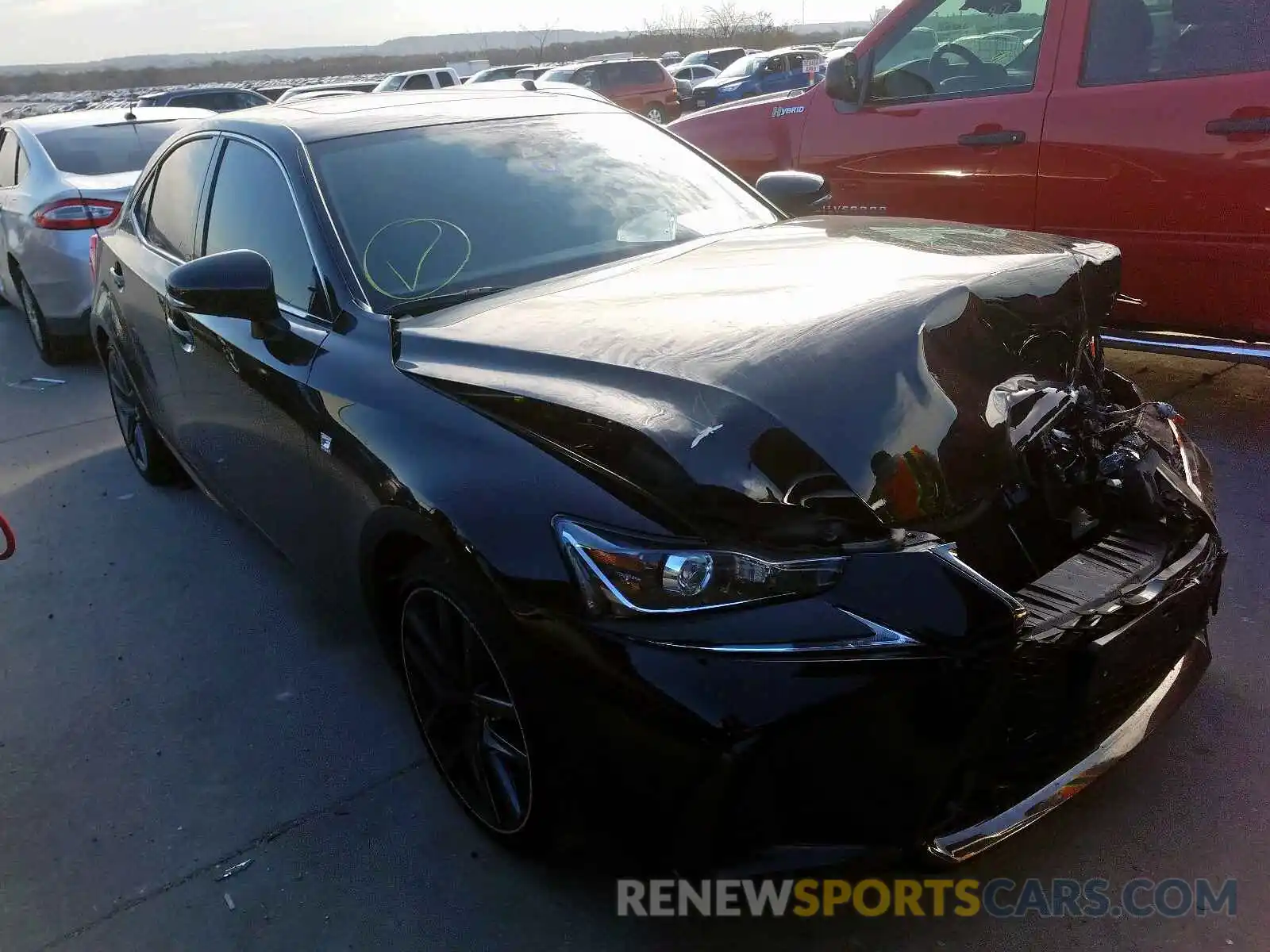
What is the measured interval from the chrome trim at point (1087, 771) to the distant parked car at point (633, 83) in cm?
2338

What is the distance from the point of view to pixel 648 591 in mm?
1978

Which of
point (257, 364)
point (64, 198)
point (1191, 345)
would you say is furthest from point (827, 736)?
point (64, 198)

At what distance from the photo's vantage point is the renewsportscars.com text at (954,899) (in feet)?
7.44

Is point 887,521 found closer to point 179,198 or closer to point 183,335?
point 183,335

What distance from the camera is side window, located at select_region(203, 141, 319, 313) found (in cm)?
311

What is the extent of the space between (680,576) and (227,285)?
165 cm

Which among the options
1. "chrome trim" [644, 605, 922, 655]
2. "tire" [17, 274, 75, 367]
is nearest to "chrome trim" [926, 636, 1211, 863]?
"chrome trim" [644, 605, 922, 655]

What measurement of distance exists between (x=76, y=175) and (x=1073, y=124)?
6.07m

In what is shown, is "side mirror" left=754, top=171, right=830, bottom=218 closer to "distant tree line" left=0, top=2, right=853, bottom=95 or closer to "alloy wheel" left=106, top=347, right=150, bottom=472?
"alloy wheel" left=106, top=347, right=150, bottom=472

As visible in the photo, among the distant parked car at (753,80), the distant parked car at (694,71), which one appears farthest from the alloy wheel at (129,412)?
the distant parked car at (694,71)

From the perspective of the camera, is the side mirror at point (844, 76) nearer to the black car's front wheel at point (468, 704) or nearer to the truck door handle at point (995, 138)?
the truck door handle at point (995, 138)

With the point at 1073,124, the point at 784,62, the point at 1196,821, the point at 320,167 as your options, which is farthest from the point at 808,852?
the point at 784,62

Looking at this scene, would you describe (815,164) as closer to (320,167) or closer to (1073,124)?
(1073,124)

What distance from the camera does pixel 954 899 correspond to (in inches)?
91.7
